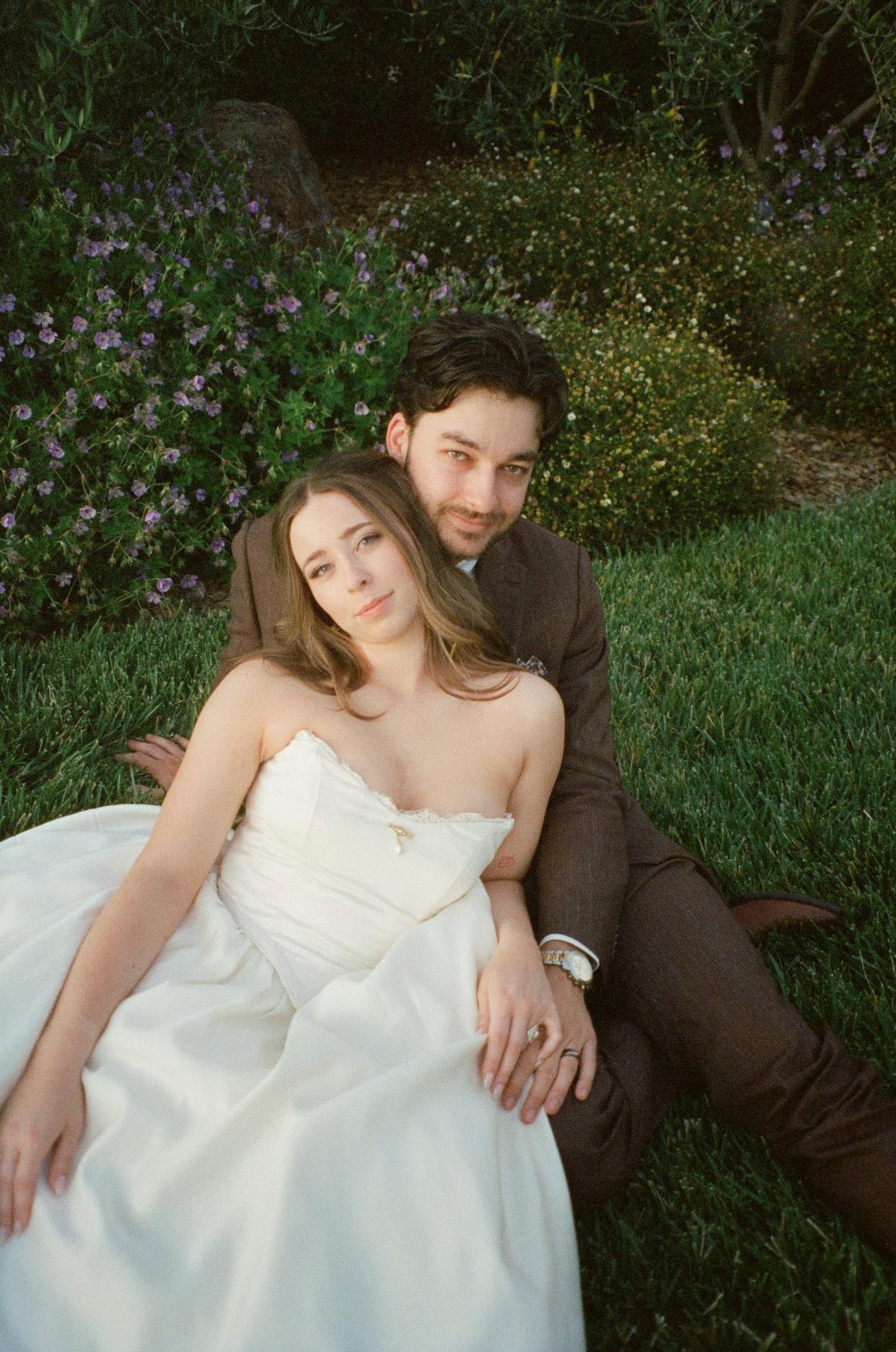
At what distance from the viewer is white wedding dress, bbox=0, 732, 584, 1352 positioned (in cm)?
161

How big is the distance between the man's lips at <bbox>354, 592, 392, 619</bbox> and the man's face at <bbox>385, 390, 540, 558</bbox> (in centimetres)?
51

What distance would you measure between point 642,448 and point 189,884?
16.0 feet

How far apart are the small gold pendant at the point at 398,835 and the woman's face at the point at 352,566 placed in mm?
485

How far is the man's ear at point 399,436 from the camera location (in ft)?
10.2

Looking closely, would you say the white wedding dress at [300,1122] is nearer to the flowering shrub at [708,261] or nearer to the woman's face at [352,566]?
the woman's face at [352,566]

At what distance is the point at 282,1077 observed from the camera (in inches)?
71.4

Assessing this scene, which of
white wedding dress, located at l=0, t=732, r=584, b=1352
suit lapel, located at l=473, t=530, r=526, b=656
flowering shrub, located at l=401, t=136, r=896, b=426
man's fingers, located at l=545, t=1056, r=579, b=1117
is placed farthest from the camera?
flowering shrub, located at l=401, t=136, r=896, b=426

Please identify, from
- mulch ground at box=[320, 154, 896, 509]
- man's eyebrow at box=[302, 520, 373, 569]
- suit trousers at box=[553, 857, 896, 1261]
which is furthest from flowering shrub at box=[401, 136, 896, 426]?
suit trousers at box=[553, 857, 896, 1261]

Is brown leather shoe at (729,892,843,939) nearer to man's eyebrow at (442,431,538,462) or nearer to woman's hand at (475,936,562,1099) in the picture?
woman's hand at (475,936,562,1099)

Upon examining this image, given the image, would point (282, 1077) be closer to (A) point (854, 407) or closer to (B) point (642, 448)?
(B) point (642, 448)

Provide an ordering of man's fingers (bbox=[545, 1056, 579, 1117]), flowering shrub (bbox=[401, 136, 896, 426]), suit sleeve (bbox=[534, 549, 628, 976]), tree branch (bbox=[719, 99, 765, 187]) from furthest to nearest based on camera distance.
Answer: tree branch (bbox=[719, 99, 765, 187]) < flowering shrub (bbox=[401, 136, 896, 426]) < suit sleeve (bbox=[534, 549, 628, 976]) < man's fingers (bbox=[545, 1056, 579, 1117])

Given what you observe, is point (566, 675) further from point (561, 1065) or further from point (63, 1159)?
point (63, 1159)

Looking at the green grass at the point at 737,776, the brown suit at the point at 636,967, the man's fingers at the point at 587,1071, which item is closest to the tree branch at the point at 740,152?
the green grass at the point at 737,776

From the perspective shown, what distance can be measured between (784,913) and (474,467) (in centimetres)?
158
